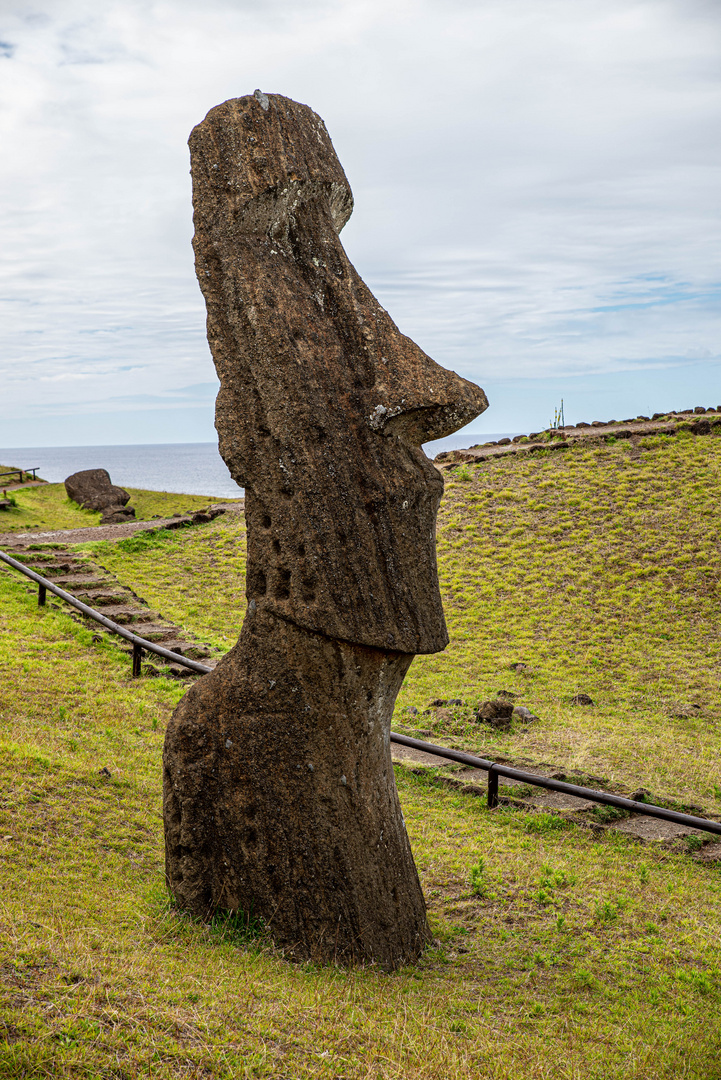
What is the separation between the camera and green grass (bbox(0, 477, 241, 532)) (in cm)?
2848

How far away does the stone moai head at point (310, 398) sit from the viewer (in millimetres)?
6438

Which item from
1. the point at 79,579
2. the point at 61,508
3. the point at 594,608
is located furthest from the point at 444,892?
the point at 61,508

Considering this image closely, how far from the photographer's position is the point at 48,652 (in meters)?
13.5

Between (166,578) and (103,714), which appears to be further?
(166,578)

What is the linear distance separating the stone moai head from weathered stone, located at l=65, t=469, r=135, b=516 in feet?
89.6

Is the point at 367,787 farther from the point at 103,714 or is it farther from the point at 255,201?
the point at 103,714

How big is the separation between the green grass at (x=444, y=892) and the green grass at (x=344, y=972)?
0.02 metres

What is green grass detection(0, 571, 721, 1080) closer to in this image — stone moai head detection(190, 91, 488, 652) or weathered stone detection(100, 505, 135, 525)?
stone moai head detection(190, 91, 488, 652)

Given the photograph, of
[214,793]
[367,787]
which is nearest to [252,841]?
[214,793]

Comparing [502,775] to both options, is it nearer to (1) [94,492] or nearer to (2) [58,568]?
(2) [58,568]

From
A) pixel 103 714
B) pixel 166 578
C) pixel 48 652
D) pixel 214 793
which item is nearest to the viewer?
pixel 214 793

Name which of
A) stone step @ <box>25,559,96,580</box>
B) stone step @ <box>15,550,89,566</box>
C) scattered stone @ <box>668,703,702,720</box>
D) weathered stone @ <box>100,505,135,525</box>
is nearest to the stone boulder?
weathered stone @ <box>100,505,135,525</box>

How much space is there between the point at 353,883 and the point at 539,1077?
1.94 meters

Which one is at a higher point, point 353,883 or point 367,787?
point 367,787
